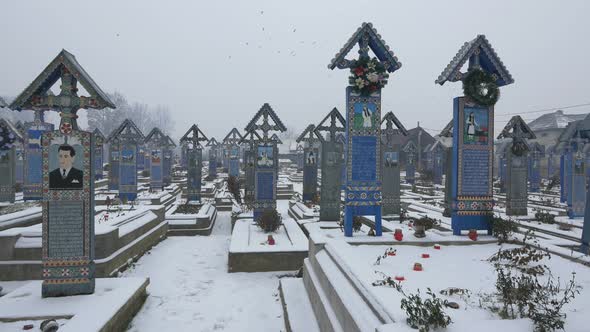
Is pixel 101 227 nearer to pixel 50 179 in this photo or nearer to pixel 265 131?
pixel 50 179

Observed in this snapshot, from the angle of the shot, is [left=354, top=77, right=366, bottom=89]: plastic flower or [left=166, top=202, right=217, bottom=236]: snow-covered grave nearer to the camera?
[left=354, top=77, right=366, bottom=89]: plastic flower

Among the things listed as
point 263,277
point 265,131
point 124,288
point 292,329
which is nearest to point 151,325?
point 124,288

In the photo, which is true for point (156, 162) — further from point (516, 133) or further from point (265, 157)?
point (516, 133)

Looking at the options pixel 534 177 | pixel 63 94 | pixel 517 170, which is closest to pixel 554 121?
pixel 534 177

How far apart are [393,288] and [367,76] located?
538cm

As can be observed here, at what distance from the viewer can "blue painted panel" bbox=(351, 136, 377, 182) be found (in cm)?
874

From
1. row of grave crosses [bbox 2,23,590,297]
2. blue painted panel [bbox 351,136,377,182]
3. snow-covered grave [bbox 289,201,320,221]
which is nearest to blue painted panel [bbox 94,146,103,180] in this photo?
row of grave crosses [bbox 2,23,590,297]

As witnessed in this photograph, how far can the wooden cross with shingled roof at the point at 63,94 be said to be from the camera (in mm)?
6492

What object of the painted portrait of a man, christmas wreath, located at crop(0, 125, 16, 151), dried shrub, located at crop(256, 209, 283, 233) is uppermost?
christmas wreath, located at crop(0, 125, 16, 151)

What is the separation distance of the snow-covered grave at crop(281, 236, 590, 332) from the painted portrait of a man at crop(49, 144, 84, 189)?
15.3 ft

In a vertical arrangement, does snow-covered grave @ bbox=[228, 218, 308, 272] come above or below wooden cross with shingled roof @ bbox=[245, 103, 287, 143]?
below

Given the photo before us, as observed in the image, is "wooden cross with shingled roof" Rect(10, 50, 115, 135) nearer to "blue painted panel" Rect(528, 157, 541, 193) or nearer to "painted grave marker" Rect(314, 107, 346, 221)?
"painted grave marker" Rect(314, 107, 346, 221)

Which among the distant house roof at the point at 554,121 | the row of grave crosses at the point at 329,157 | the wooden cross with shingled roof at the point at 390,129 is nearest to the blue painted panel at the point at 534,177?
the row of grave crosses at the point at 329,157

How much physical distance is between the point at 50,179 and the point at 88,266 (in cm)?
176
